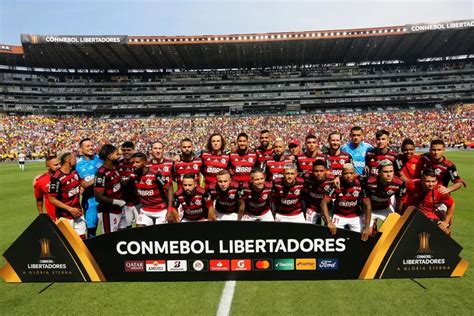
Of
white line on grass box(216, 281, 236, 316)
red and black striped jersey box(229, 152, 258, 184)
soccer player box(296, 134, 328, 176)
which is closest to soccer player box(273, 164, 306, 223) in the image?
soccer player box(296, 134, 328, 176)

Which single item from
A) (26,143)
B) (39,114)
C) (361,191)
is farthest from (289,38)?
(39,114)

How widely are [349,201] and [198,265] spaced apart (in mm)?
3015

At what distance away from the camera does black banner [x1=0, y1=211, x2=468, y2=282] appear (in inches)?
172

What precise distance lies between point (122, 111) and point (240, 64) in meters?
27.8

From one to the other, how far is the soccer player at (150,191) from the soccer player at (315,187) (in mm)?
2710

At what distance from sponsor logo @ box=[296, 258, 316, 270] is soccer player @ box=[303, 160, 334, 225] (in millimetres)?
Answer: 1181

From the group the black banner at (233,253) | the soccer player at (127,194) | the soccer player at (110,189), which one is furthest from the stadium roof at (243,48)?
the black banner at (233,253)

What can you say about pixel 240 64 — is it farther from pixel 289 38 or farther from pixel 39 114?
pixel 39 114

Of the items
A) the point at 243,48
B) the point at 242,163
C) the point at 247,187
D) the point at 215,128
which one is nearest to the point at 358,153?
the point at 242,163

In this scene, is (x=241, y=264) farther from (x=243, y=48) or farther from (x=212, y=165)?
(x=243, y=48)

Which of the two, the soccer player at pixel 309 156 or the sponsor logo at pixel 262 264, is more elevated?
the soccer player at pixel 309 156

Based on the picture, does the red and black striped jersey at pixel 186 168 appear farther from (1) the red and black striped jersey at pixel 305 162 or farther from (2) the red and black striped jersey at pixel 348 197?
(2) the red and black striped jersey at pixel 348 197

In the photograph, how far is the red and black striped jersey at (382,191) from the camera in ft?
18.0

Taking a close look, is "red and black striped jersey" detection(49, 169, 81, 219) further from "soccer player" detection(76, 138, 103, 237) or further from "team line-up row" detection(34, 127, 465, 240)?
"soccer player" detection(76, 138, 103, 237)
